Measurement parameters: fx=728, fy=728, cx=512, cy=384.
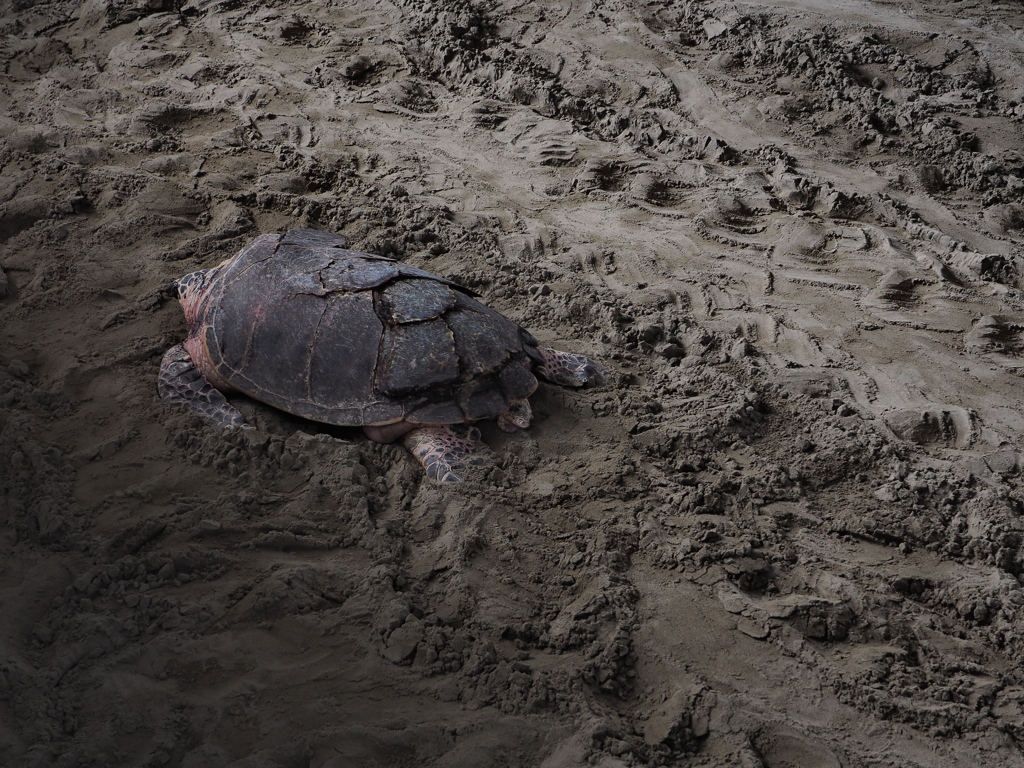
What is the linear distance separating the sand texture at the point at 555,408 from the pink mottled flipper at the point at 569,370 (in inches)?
2.8

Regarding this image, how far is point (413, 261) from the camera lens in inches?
160

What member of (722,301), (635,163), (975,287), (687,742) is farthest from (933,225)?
(687,742)

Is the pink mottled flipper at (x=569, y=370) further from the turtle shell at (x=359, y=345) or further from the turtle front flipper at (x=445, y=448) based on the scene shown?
the turtle front flipper at (x=445, y=448)

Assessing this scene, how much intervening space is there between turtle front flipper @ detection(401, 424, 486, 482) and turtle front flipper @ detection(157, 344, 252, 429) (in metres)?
0.73

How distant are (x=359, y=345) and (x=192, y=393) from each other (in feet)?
2.59

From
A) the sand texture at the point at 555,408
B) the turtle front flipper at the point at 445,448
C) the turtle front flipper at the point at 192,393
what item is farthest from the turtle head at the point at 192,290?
the turtle front flipper at the point at 445,448

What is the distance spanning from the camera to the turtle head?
347 cm

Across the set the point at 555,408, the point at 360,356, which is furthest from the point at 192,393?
the point at 555,408

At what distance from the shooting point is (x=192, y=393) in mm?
3168

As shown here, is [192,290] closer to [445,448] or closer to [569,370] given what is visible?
[445,448]

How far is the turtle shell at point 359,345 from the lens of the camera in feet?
9.98

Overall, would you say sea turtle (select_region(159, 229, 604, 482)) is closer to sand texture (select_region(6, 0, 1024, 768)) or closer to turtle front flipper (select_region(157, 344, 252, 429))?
turtle front flipper (select_region(157, 344, 252, 429))

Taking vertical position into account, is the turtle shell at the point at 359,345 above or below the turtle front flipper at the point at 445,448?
above

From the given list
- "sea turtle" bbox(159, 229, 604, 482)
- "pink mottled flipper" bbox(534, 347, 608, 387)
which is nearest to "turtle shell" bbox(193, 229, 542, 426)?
"sea turtle" bbox(159, 229, 604, 482)
